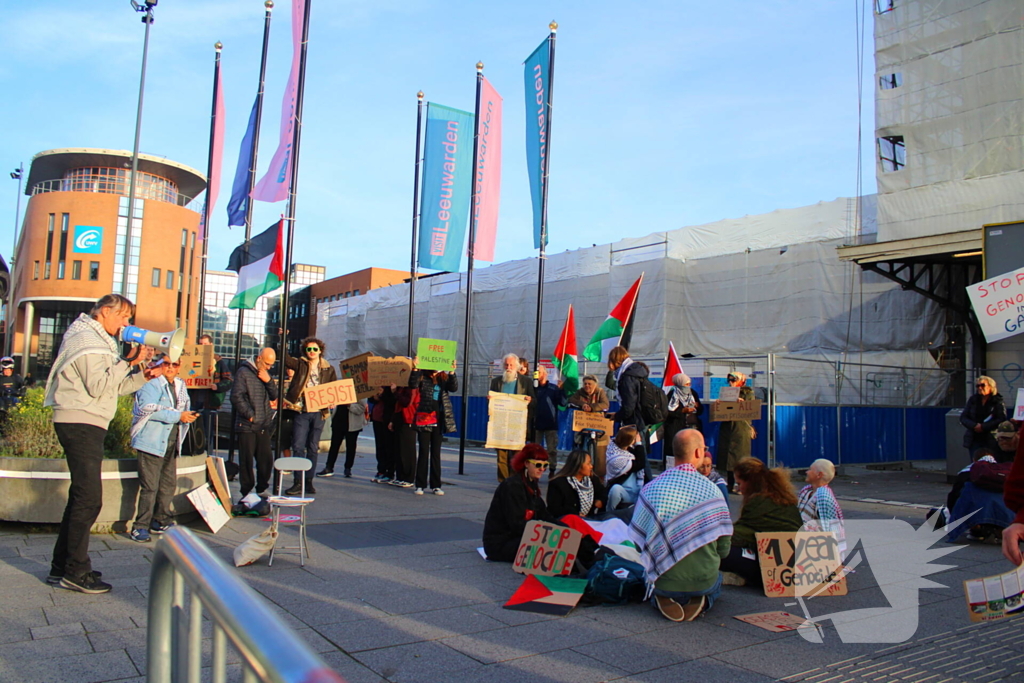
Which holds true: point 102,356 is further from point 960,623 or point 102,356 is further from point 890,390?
point 890,390

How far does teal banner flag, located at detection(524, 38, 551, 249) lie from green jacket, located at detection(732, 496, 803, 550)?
822 cm

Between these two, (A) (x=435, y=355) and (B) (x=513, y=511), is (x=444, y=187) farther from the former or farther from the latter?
(B) (x=513, y=511)

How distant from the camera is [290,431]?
10.2 m

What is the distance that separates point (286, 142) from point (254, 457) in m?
4.71

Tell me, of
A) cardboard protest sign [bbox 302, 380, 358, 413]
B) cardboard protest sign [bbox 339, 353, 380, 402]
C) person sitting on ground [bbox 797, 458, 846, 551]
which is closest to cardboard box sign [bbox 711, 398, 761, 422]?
person sitting on ground [bbox 797, 458, 846, 551]

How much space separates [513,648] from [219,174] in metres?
16.2

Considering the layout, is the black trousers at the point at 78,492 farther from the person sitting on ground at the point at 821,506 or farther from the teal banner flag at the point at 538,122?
the teal banner flag at the point at 538,122

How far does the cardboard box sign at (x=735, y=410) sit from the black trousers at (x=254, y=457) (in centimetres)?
613

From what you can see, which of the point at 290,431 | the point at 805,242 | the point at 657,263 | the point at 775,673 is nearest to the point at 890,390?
the point at 805,242

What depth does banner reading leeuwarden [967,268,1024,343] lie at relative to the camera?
9.73 metres

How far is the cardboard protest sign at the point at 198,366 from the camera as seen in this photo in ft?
36.2

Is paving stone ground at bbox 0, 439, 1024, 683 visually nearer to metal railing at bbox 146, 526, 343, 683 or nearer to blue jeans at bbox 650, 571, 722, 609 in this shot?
blue jeans at bbox 650, 571, 722, 609

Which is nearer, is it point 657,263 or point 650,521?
point 650,521

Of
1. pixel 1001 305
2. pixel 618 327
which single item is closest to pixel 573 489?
pixel 618 327
